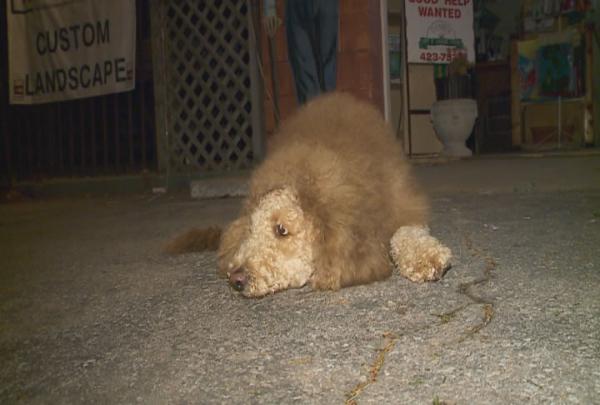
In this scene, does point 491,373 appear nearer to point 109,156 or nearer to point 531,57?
point 109,156

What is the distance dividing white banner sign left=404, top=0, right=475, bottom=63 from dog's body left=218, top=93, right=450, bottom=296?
23.3 feet

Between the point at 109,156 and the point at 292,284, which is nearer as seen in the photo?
the point at 292,284

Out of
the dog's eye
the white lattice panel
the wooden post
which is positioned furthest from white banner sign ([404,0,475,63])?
the dog's eye

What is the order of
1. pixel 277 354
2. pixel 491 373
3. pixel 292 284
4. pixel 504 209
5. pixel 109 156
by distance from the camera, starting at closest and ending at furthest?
pixel 491 373, pixel 277 354, pixel 292 284, pixel 504 209, pixel 109 156

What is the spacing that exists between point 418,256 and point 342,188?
16.2 inches

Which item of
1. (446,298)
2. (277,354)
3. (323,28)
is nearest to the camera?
(277,354)

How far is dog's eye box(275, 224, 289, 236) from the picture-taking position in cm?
215

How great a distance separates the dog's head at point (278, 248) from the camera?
211 cm

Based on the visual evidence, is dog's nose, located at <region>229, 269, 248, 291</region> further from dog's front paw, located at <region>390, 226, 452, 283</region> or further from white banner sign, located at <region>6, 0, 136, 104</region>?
white banner sign, located at <region>6, 0, 136, 104</region>

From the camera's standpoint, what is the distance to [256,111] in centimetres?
639

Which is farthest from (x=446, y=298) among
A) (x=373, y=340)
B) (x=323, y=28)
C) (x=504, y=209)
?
(x=323, y=28)

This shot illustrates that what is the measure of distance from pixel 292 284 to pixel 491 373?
992 mm

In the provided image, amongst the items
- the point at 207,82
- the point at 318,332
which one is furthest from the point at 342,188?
the point at 207,82

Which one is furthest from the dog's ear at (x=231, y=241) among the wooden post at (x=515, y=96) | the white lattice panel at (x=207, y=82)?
the wooden post at (x=515, y=96)
